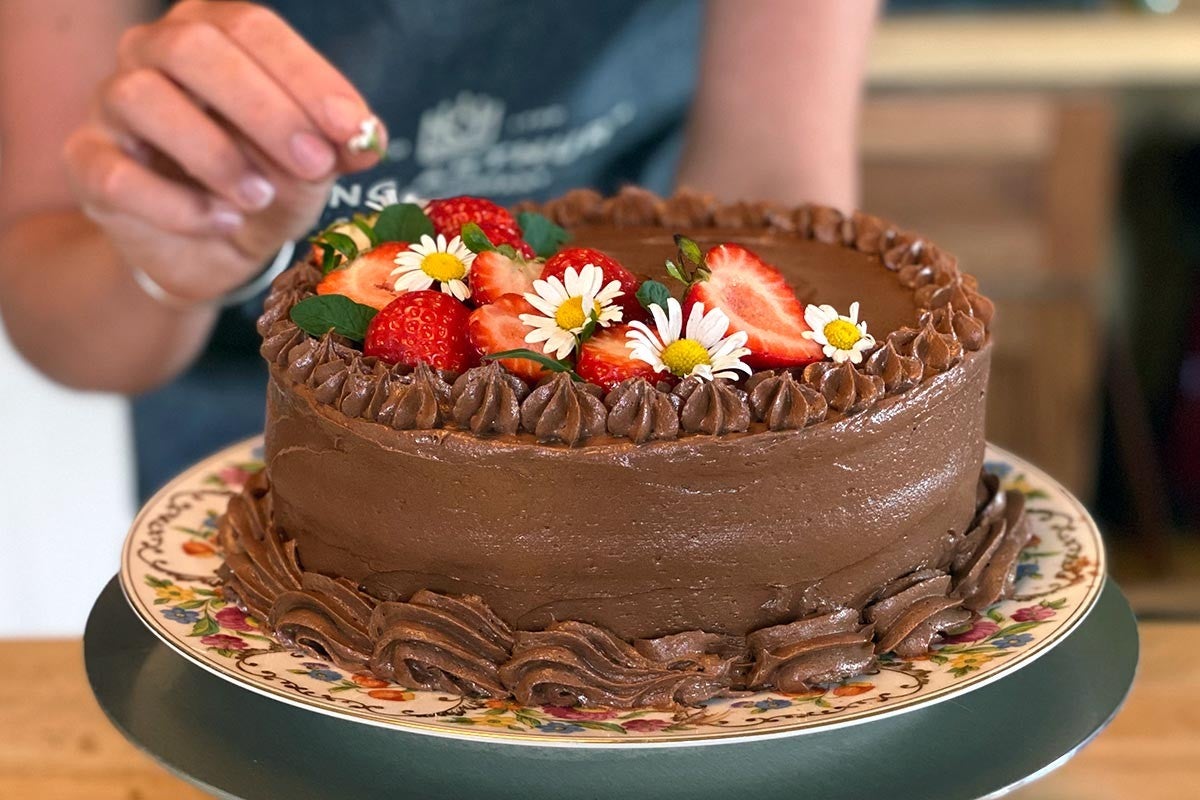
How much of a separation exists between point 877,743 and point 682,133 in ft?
5.68

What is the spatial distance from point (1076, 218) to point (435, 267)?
277cm

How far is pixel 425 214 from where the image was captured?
1776 millimetres

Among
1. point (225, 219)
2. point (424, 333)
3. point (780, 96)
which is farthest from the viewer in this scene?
point (780, 96)

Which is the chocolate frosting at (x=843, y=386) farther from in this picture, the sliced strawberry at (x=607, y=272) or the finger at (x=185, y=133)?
the finger at (x=185, y=133)

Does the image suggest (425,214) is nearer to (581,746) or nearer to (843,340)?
(843,340)

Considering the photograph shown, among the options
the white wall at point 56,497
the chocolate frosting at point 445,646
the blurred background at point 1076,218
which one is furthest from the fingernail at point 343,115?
the blurred background at point 1076,218

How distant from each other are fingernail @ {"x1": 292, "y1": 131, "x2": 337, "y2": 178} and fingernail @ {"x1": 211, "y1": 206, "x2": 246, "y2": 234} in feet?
0.85

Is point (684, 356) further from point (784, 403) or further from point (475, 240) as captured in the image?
A: point (475, 240)

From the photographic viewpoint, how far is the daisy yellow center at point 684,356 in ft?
4.68

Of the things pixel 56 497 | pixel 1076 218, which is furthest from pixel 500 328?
pixel 1076 218

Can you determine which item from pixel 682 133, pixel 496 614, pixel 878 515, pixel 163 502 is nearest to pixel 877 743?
pixel 878 515

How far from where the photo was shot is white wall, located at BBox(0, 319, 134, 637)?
129 inches

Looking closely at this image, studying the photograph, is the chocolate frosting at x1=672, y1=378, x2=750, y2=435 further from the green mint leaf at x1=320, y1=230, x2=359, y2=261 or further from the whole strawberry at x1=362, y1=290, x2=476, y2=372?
→ the green mint leaf at x1=320, y1=230, x2=359, y2=261

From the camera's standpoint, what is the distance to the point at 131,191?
1810 mm
